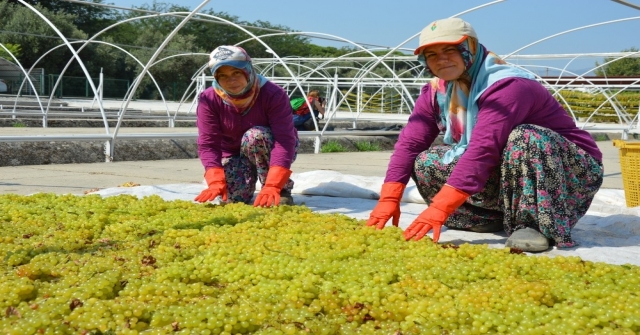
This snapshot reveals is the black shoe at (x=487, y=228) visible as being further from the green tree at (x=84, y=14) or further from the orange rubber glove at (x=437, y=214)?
the green tree at (x=84, y=14)

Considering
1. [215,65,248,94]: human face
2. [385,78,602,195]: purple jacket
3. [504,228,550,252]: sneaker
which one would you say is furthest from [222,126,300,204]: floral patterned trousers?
[504,228,550,252]: sneaker

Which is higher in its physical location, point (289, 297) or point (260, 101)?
point (260, 101)

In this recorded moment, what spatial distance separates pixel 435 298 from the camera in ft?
6.86

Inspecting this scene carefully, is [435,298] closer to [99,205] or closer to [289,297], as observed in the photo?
[289,297]

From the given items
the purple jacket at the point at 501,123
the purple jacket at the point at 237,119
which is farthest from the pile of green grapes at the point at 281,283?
the purple jacket at the point at 237,119

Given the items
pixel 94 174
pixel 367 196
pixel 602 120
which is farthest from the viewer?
pixel 602 120

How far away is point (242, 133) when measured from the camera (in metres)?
4.16

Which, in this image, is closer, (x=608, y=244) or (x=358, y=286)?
(x=358, y=286)

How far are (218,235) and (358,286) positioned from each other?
89 cm

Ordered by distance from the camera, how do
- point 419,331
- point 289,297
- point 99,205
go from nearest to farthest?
point 419,331, point 289,297, point 99,205

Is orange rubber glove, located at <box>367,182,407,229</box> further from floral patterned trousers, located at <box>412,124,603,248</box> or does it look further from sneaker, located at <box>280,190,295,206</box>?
sneaker, located at <box>280,190,295,206</box>

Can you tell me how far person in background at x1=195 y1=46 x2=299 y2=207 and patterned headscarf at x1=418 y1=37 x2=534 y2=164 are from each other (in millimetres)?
1035

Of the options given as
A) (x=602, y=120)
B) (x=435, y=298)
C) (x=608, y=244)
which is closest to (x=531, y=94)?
(x=608, y=244)

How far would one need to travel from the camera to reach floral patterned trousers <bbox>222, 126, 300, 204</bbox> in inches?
158
